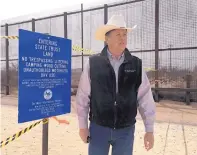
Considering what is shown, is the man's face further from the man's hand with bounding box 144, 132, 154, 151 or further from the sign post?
the man's hand with bounding box 144, 132, 154, 151

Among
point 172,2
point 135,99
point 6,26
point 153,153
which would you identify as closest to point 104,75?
point 135,99

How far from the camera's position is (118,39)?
2.31 metres

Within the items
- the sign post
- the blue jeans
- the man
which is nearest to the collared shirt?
the man

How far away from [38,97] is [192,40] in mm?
7945

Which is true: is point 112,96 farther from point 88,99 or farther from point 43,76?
point 43,76

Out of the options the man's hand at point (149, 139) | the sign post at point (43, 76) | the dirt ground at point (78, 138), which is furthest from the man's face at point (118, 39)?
the dirt ground at point (78, 138)

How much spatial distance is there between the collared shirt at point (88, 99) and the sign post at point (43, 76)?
38cm

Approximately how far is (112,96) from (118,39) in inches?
19.1

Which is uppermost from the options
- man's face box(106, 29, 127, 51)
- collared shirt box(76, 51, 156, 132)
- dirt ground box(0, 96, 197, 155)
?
man's face box(106, 29, 127, 51)

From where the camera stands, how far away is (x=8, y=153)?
14.1 ft

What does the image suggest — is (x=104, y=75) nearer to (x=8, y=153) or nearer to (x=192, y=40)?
(x=8, y=153)

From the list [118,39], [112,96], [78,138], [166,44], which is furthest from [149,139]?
[166,44]

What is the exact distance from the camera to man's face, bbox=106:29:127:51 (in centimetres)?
230

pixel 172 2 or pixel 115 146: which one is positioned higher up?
pixel 172 2
